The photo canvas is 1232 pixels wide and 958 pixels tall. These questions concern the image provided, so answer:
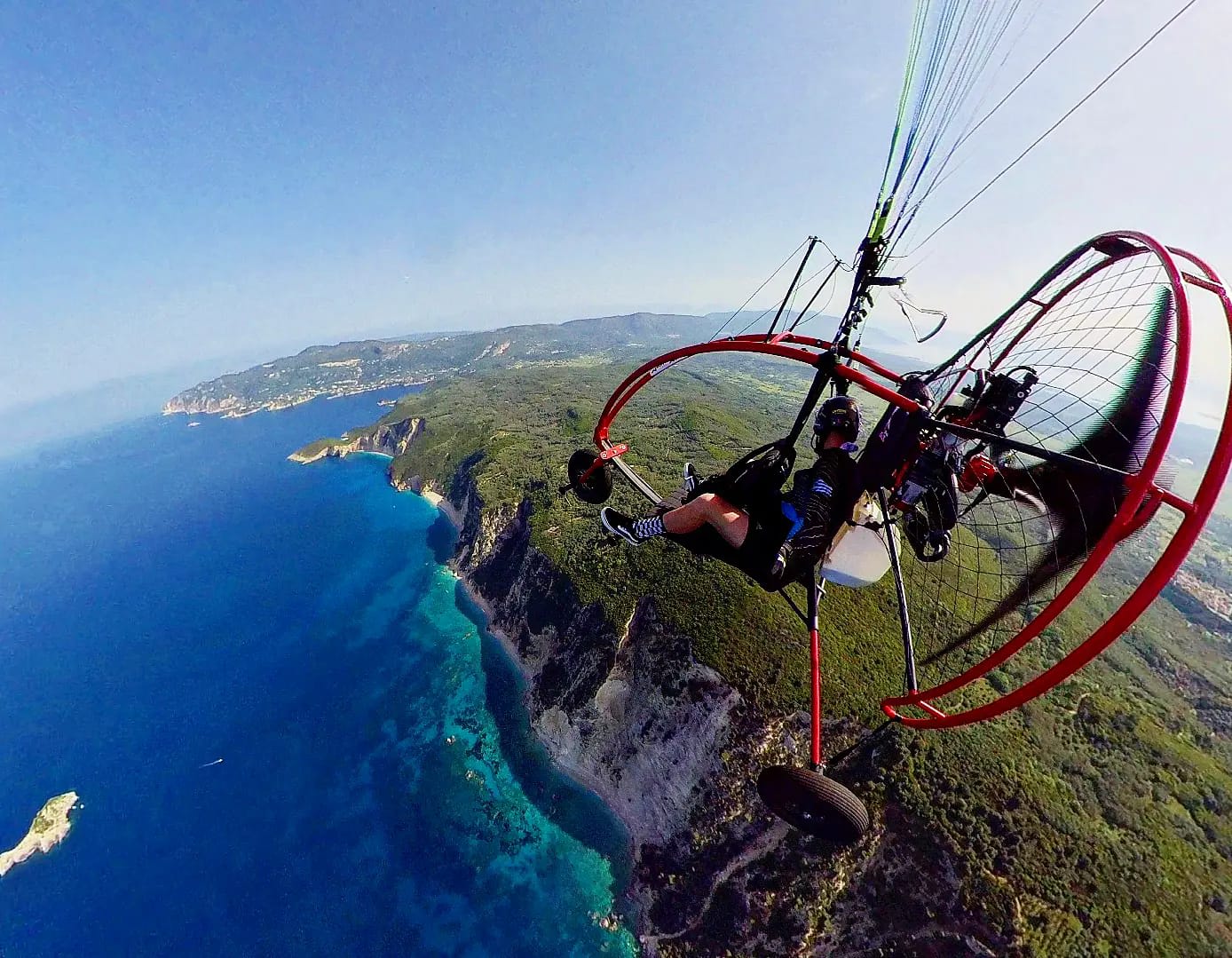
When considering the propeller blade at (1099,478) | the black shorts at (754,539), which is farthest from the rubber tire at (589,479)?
the propeller blade at (1099,478)

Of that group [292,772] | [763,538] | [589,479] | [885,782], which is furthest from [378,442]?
[763,538]

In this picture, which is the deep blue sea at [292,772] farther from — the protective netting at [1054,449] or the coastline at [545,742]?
the protective netting at [1054,449]

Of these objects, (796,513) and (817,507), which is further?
(796,513)

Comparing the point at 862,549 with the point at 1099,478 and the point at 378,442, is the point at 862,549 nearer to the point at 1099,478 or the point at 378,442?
the point at 1099,478

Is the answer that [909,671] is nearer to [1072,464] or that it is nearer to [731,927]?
[1072,464]

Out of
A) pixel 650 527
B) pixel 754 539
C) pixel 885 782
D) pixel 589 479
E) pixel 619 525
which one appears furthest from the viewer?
pixel 885 782

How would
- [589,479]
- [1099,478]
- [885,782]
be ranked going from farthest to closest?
[885,782] → [589,479] → [1099,478]
